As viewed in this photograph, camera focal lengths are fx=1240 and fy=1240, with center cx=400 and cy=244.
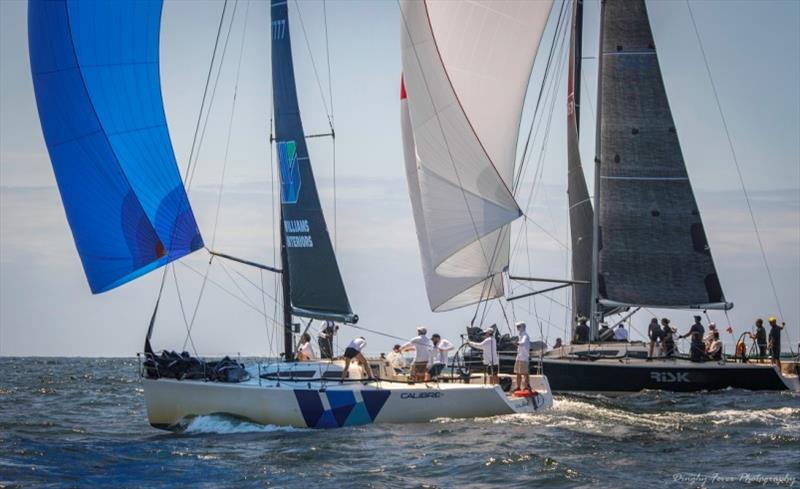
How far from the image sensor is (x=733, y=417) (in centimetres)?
2175

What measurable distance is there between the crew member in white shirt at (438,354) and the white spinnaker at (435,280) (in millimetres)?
4669

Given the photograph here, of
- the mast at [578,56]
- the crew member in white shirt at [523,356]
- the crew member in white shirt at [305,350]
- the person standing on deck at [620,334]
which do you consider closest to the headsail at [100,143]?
the crew member in white shirt at [305,350]

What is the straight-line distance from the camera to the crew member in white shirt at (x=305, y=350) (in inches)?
960

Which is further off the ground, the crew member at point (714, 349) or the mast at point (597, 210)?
the mast at point (597, 210)

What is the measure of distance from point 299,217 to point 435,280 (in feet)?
12.8

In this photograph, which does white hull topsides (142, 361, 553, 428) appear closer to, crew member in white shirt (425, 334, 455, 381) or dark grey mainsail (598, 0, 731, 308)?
crew member in white shirt (425, 334, 455, 381)

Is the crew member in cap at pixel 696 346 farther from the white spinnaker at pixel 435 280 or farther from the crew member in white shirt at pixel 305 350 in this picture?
the crew member in white shirt at pixel 305 350

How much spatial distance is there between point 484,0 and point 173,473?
15.7 m

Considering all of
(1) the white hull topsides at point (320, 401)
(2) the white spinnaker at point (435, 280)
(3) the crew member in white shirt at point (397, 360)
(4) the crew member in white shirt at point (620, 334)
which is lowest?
(1) the white hull topsides at point (320, 401)

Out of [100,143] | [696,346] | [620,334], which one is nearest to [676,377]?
[696,346]

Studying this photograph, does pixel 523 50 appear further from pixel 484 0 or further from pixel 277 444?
pixel 277 444

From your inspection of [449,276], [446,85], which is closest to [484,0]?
[446,85]

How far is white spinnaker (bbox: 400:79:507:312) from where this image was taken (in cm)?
2816

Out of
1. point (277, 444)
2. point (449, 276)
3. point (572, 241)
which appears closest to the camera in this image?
point (277, 444)
